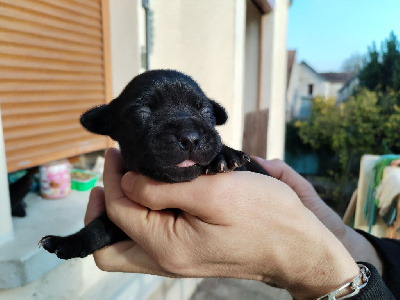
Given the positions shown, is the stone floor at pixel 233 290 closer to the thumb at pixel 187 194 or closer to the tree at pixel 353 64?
the thumb at pixel 187 194

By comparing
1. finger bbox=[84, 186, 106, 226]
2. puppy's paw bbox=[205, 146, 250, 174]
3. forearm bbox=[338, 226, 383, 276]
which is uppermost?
puppy's paw bbox=[205, 146, 250, 174]

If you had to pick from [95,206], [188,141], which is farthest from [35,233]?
[188,141]

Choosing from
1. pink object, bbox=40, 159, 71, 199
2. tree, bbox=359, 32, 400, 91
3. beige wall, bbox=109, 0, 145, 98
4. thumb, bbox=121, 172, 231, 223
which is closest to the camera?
thumb, bbox=121, 172, 231, 223

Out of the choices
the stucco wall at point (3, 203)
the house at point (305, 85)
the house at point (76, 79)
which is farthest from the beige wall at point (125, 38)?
the house at point (305, 85)

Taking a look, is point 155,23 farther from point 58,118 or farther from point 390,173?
point 390,173

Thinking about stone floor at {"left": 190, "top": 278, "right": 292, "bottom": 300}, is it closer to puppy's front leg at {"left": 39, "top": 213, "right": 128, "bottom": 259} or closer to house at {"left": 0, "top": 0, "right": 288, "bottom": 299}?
house at {"left": 0, "top": 0, "right": 288, "bottom": 299}

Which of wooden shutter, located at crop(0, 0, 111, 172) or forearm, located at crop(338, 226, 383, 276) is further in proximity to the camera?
wooden shutter, located at crop(0, 0, 111, 172)

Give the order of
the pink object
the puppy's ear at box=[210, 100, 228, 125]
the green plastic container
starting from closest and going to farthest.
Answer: the puppy's ear at box=[210, 100, 228, 125] → the pink object → the green plastic container

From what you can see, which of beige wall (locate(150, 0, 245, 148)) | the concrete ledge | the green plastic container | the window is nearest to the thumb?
the concrete ledge
